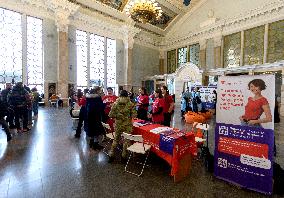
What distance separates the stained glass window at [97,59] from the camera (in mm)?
20078

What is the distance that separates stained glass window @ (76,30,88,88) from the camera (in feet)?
61.3

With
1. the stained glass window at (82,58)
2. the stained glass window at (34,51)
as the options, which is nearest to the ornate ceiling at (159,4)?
the stained glass window at (82,58)

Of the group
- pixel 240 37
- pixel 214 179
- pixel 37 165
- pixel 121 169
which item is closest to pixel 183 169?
pixel 214 179

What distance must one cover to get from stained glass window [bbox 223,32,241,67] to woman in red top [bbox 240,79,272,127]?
16.4 m

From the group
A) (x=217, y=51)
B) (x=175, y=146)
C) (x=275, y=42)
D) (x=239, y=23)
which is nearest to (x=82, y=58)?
(x=217, y=51)

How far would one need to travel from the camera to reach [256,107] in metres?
3.21

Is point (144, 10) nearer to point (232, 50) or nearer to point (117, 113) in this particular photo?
point (117, 113)

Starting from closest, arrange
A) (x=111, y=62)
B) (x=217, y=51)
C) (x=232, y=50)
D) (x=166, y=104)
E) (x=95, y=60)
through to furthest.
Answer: (x=166, y=104), (x=232, y=50), (x=217, y=51), (x=95, y=60), (x=111, y=62)

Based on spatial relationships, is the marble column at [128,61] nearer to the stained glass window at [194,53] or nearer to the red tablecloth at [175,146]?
the stained glass window at [194,53]

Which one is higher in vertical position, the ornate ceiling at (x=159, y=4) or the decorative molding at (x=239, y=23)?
the ornate ceiling at (x=159, y=4)

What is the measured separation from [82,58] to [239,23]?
15.1 meters

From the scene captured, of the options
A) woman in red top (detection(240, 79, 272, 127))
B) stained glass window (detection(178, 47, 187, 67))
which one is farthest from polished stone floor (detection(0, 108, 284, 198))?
stained glass window (detection(178, 47, 187, 67))

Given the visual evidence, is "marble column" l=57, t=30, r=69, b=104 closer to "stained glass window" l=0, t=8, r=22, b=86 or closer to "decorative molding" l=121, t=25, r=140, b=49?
"stained glass window" l=0, t=8, r=22, b=86

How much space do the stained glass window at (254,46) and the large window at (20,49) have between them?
17.7 meters
